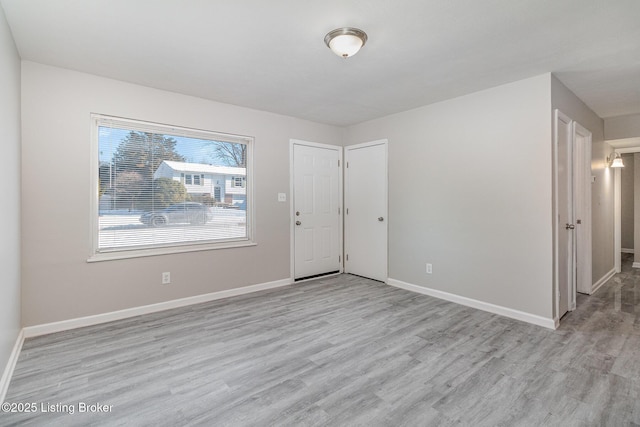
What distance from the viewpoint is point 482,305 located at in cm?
346

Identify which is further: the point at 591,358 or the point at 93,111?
the point at 93,111

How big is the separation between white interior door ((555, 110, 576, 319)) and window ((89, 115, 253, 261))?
11.6 feet

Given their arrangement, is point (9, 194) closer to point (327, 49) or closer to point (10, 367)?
point (10, 367)

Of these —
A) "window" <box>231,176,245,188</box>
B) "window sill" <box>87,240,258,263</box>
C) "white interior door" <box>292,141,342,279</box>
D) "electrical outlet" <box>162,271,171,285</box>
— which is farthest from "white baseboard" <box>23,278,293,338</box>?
"window" <box>231,176,245,188</box>

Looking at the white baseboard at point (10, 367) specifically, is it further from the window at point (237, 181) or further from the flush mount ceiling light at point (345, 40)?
the flush mount ceiling light at point (345, 40)

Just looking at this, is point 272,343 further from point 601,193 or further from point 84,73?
point 601,193

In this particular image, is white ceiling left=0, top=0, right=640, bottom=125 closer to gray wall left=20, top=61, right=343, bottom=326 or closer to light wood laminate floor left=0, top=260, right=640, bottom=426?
gray wall left=20, top=61, right=343, bottom=326

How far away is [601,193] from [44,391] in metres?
6.68

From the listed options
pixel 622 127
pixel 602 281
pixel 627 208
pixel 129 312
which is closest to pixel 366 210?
pixel 129 312

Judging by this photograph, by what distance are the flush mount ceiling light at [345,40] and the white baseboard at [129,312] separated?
3071mm

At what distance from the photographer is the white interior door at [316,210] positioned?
4.64 meters

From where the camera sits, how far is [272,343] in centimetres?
266

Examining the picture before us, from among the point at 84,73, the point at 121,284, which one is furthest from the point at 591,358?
the point at 84,73

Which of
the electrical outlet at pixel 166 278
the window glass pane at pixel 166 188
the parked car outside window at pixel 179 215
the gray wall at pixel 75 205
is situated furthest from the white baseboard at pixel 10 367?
the parked car outside window at pixel 179 215
